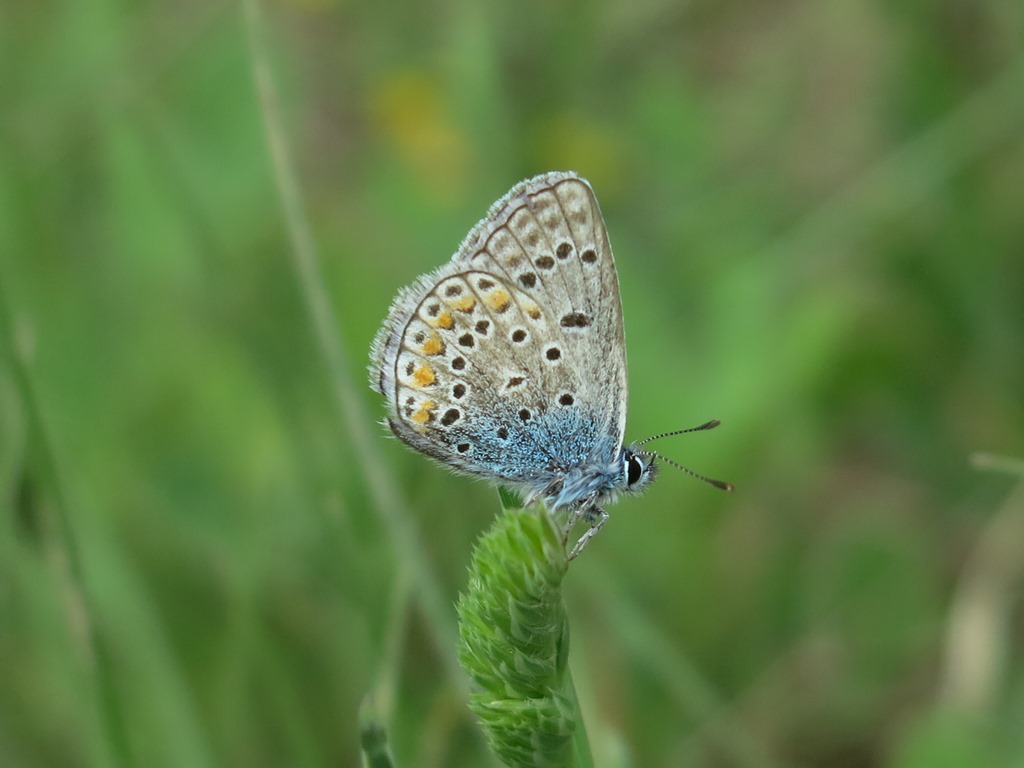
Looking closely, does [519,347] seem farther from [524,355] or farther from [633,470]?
[633,470]

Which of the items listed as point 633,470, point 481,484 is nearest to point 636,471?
point 633,470

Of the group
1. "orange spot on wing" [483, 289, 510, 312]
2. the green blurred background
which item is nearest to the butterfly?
"orange spot on wing" [483, 289, 510, 312]

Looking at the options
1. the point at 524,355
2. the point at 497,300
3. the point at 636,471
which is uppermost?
the point at 497,300

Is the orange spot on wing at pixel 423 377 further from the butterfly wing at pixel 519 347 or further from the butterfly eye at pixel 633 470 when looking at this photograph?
the butterfly eye at pixel 633 470

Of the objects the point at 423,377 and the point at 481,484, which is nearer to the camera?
the point at 423,377

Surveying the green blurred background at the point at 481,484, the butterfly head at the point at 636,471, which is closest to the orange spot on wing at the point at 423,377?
the green blurred background at the point at 481,484

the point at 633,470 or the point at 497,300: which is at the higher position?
the point at 497,300

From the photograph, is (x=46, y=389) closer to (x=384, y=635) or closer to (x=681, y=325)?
(x=384, y=635)

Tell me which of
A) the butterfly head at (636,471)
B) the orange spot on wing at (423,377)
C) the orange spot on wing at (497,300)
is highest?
the orange spot on wing at (497,300)

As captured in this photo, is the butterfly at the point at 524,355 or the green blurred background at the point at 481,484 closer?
the butterfly at the point at 524,355
